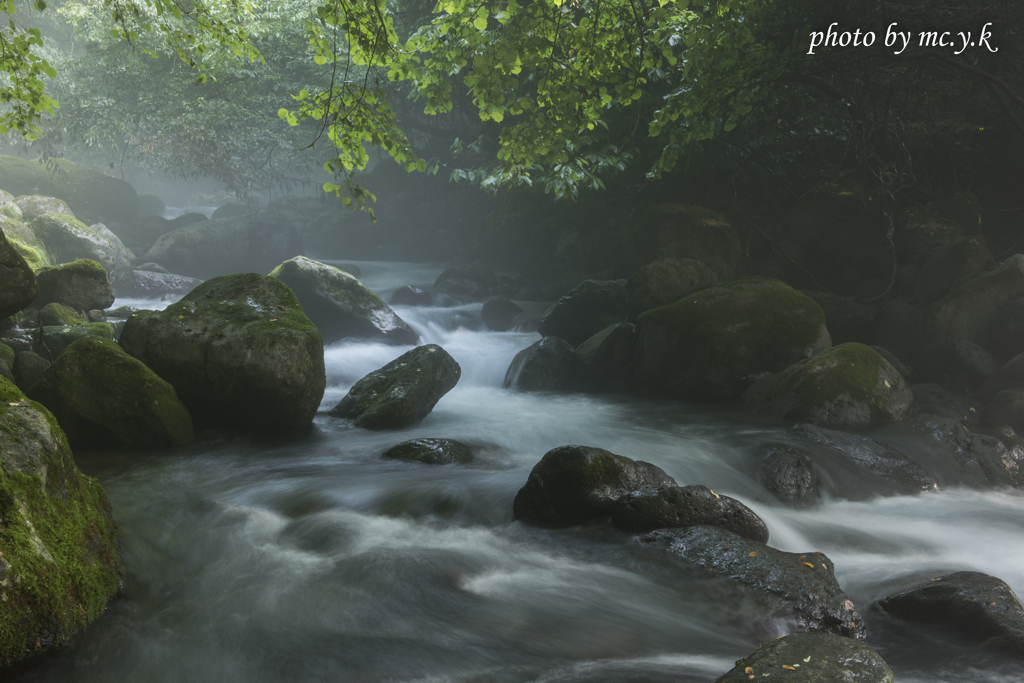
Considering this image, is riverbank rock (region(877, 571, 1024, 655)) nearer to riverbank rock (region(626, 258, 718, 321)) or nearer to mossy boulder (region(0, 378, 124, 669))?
mossy boulder (region(0, 378, 124, 669))

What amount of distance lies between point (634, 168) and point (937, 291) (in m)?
6.81

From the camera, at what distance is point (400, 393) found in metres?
7.92

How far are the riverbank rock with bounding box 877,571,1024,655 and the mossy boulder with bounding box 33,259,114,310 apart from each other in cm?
1212

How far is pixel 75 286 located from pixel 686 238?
1129 cm

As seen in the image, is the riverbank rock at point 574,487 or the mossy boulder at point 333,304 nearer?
the riverbank rock at point 574,487

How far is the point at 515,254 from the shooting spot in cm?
2245

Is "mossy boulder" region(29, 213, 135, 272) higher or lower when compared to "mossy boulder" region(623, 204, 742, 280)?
lower

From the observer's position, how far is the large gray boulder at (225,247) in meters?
22.3

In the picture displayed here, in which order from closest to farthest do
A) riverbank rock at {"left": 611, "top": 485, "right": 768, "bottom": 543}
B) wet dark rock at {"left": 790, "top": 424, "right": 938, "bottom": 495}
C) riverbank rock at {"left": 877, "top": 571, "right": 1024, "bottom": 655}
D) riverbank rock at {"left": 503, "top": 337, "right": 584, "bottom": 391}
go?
riverbank rock at {"left": 877, "top": 571, "right": 1024, "bottom": 655}
riverbank rock at {"left": 611, "top": 485, "right": 768, "bottom": 543}
wet dark rock at {"left": 790, "top": 424, "right": 938, "bottom": 495}
riverbank rock at {"left": 503, "top": 337, "right": 584, "bottom": 391}

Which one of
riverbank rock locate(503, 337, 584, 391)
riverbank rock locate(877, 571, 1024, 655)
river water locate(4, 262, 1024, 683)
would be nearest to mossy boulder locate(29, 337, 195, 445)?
river water locate(4, 262, 1024, 683)

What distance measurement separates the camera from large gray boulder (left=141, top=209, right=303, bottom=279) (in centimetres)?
2231

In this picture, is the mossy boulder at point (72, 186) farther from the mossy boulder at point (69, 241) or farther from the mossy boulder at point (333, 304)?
the mossy boulder at point (333, 304)

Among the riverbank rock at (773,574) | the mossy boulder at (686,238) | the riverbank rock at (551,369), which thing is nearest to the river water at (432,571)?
the riverbank rock at (773,574)

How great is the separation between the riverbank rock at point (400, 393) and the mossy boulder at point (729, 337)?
3483 mm
